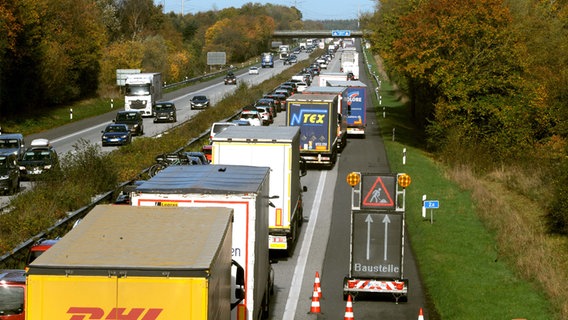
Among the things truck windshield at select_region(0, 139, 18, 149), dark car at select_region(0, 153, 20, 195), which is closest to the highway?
dark car at select_region(0, 153, 20, 195)

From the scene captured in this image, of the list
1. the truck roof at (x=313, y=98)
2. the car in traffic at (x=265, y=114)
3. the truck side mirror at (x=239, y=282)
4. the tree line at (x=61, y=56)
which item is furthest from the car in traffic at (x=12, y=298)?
the car in traffic at (x=265, y=114)

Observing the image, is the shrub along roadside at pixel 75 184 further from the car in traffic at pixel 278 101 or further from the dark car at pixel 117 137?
the car in traffic at pixel 278 101

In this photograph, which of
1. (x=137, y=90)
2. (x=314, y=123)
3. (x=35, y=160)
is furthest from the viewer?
(x=137, y=90)

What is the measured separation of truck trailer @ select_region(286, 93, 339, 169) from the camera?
135 ft

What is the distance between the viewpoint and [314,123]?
4159 centimetres

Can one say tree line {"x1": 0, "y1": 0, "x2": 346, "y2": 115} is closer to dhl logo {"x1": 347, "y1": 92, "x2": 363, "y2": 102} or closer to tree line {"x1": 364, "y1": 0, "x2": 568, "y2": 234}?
dhl logo {"x1": 347, "y1": 92, "x2": 363, "y2": 102}

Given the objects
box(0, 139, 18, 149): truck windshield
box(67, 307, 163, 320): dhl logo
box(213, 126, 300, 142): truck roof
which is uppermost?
box(67, 307, 163, 320): dhl logo

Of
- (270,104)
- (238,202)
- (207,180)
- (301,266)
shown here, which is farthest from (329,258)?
(270,104)

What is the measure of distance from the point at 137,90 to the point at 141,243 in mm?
59731

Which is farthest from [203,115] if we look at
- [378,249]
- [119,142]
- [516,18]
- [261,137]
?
[378,249]

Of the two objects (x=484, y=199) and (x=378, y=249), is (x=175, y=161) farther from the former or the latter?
(x=378, y=249)

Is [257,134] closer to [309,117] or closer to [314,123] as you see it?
[309,117]

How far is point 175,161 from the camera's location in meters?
33.7

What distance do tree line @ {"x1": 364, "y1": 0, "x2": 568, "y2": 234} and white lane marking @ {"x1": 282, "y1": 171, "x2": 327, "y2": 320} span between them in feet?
46.3
